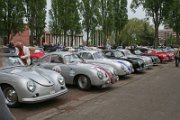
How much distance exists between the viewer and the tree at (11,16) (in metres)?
33.8

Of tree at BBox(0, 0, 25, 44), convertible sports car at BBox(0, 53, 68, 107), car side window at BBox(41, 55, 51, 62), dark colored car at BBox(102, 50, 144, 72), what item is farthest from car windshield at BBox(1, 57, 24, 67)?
tree at BBox(0, 0, 25, 44)

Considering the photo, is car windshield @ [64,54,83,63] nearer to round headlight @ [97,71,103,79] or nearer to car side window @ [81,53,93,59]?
round headlight @ [97,71,103,79]

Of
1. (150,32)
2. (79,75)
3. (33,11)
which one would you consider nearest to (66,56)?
(79,75)

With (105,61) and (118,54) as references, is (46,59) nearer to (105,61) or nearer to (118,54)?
(105,61)

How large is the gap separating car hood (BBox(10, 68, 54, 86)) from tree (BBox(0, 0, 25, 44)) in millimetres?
26108

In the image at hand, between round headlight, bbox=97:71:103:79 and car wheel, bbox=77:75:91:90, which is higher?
round headlight, bbox=97:71:103:79

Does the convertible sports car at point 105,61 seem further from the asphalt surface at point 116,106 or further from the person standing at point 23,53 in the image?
the person standing at point 23,53

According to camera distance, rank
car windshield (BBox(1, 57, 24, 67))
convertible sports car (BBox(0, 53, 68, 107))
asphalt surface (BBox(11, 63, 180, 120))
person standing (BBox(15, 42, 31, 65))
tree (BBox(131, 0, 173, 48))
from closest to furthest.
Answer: asphalt surface (BBox(11, 63, 180, 120)) < convertible sports car (BBox(0, 53, 68, 107)) < car windshield (BBox(1, 57, 24, 67)) < person standing (BBox(15, 42, 31, 65)) < tree (BBox(131, 0, 173, 48))

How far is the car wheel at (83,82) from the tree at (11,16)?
24.1 meters

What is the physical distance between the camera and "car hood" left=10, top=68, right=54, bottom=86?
26.3 ft

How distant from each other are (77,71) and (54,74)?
232 cm

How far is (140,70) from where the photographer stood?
18.2m

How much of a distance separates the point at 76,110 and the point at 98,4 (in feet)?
131

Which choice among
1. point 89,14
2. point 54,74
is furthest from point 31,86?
point 89,14
